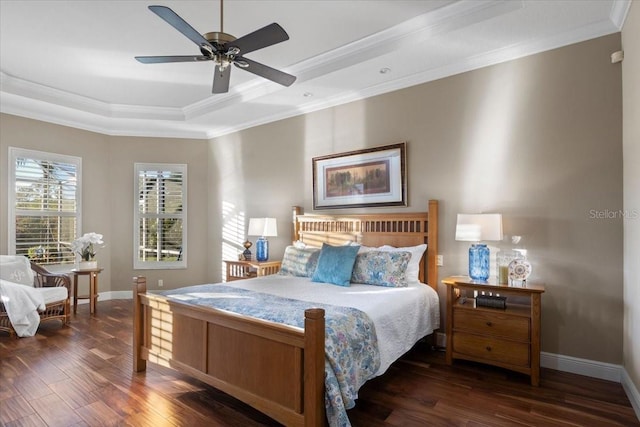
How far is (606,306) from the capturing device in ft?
9.40

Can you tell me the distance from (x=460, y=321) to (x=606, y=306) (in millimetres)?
1124

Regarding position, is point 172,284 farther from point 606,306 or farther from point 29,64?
point 606,306

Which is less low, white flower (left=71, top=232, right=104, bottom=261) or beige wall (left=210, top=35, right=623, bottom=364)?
beige wall (left=210, top=35, right=623, bottom=364)

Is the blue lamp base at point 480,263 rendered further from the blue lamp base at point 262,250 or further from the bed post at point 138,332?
the bed post at point 138,332

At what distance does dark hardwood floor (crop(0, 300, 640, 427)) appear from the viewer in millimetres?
2312

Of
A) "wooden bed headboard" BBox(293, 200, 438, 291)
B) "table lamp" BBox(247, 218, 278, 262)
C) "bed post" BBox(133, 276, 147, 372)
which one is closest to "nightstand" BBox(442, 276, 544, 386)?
"wooden bed headboard" BBox(293, 200, 438, 291)

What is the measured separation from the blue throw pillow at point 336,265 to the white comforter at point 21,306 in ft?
10.6

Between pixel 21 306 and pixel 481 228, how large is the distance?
4932 mm

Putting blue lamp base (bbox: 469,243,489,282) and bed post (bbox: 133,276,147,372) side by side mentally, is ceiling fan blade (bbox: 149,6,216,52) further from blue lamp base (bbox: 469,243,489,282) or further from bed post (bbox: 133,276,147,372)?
blue lamp base (bbox: 469,243,489,282)

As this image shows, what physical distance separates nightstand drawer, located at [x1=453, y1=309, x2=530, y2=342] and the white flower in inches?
197

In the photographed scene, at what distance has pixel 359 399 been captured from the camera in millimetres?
2566

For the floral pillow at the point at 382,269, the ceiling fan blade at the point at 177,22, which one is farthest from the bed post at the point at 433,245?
the ceiling fan blade at the point at 177,22

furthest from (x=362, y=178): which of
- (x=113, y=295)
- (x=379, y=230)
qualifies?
(x=113, y=295)

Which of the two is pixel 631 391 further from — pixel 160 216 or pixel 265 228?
pixel 160 216
